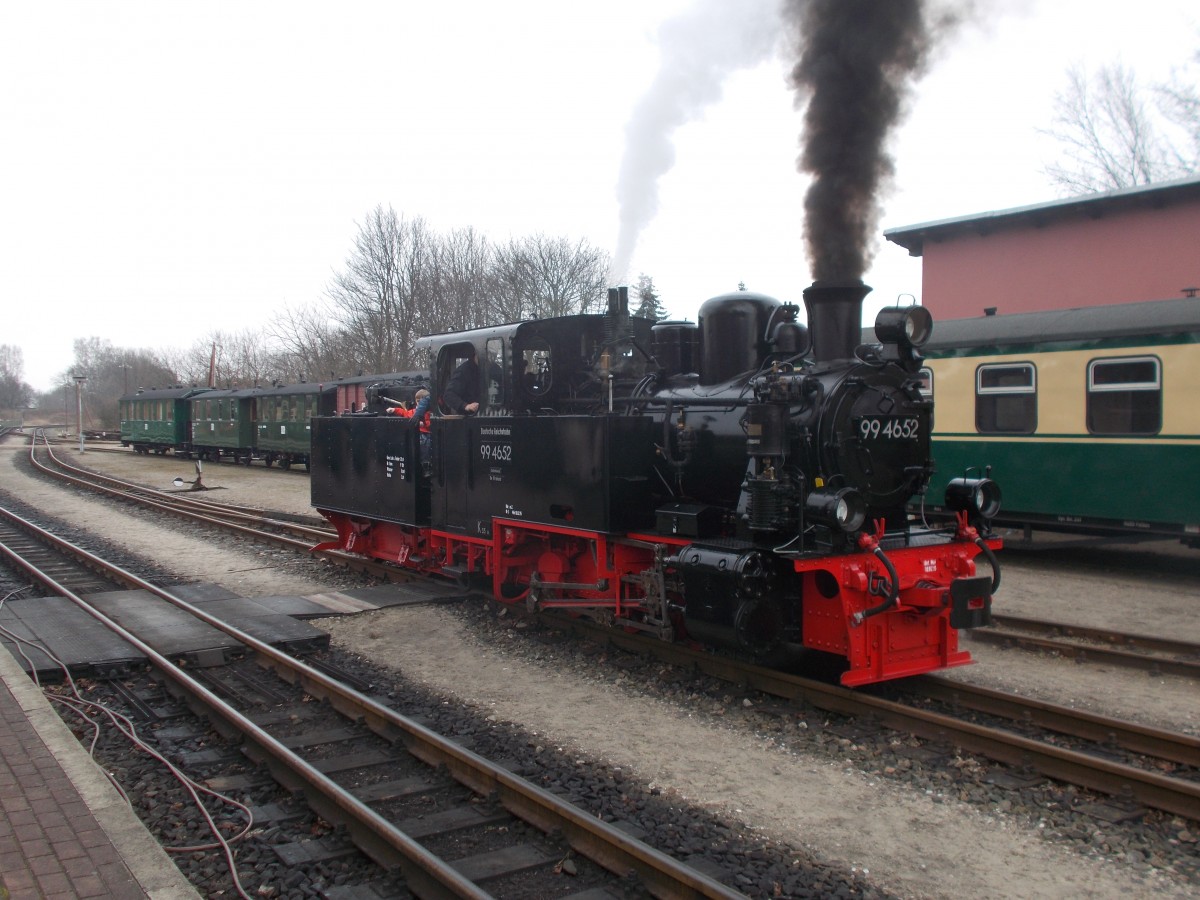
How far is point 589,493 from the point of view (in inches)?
300

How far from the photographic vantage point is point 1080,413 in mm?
11516

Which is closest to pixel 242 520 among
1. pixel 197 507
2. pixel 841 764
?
pixel 197 507

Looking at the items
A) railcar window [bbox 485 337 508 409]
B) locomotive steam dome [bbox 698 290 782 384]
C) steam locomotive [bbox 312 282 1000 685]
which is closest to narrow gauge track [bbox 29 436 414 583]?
steam locomotive [bbox 312 282 1000 685]

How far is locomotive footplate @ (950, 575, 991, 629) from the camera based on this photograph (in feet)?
20.0

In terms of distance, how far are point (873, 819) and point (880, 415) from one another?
9.39ft

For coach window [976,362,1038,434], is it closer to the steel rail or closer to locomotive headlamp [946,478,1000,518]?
locomotive headlamp [946,478,1000,518]

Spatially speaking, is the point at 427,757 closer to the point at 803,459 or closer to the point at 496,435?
the point at 803,459

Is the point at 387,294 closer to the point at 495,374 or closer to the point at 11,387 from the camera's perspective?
Result: the point at 495,374

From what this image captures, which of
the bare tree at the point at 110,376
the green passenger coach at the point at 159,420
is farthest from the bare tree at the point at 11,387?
the green passenger coach at the point at 159,420

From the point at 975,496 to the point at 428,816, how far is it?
14.5ft

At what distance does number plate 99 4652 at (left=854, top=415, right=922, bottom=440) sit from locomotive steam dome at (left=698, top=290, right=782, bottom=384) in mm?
Result: 1204

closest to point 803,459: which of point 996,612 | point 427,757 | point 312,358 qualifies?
point 427,757

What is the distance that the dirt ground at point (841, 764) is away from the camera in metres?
4.13

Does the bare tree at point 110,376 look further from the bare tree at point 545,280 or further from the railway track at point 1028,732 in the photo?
the railway track at point 1028,732
